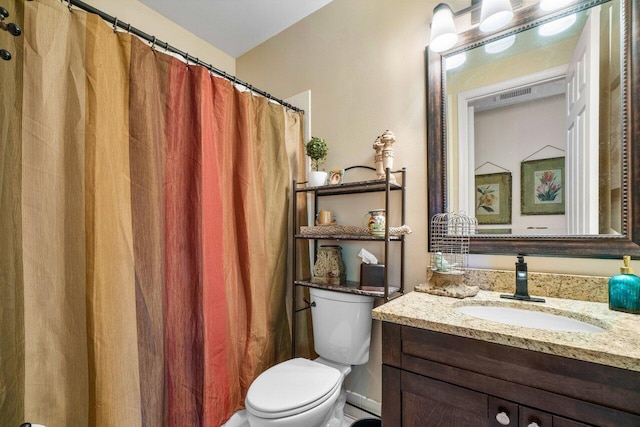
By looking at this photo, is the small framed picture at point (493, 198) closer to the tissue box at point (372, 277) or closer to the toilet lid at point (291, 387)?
the tissue box at point (372, 277)

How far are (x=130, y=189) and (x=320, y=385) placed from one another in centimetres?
118

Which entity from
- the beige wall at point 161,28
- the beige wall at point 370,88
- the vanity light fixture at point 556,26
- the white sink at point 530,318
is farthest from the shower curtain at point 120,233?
the vanity light fixture at point 556,26

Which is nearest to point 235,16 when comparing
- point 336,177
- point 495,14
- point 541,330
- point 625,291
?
point 336,177

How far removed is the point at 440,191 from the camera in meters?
1.39

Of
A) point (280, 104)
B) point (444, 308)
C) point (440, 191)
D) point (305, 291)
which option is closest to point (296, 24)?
point (280, 104)

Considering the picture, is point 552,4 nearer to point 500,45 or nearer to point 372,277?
point 500,45

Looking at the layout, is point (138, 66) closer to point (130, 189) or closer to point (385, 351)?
point (130, 189)

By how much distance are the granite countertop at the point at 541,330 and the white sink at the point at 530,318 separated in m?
0.02

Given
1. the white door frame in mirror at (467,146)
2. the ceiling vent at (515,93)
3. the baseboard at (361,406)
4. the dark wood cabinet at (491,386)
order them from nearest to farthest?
the dark wood cabinet at (491,386) < the ceiling vent at (515,93) < the white door frame in mirror at (467,146) < the baseboard at (361,406)

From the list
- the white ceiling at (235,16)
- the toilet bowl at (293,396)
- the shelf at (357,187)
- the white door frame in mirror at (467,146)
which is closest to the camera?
the toilet bowl at (293,396)

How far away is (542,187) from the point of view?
116cm

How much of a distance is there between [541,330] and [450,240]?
0.60 m

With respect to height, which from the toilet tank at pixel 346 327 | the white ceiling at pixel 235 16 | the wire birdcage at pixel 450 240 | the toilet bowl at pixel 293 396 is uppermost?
the white ceiling at pixel 235 16

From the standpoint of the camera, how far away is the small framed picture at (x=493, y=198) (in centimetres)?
124
